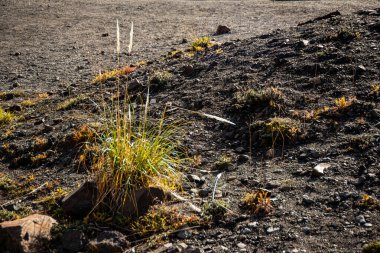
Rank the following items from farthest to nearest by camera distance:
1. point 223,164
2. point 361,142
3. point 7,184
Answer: point 7,184
point 223,164
point 361,142

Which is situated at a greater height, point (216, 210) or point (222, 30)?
point (222, 30)

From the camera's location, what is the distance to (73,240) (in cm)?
422

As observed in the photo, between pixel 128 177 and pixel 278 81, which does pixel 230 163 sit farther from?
pixel 278 81

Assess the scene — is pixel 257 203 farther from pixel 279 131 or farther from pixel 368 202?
pixel 279 131

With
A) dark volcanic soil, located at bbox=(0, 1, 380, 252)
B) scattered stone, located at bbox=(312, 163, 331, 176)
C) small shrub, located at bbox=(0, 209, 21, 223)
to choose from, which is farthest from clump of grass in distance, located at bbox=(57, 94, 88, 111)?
scattered stone, located at bbox=(312, 163, 331, 176)

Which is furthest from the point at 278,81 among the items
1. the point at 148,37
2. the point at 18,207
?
the point at 148,37

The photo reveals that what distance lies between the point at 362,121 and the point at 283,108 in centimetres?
111

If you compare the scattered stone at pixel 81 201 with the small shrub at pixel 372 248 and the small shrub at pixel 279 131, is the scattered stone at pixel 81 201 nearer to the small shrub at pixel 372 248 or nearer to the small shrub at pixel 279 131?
the small shrub at pixel 279 131

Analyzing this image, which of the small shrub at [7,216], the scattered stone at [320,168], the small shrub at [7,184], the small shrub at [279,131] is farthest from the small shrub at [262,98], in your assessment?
the small shrub at [7,216]

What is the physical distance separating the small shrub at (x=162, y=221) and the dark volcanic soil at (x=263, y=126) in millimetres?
148

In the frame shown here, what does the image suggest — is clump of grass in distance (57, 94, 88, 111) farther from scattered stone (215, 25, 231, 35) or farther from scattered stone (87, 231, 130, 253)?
scattered stone (215, 25, 231, 35)

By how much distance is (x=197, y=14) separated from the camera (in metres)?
19.0

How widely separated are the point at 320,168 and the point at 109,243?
7.90 feet

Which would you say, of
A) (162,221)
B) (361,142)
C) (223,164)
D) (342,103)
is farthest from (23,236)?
(342,103)
